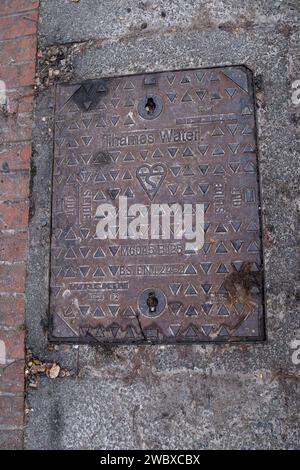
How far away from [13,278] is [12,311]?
0.16 meters

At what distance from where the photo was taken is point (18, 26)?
9.42 ft

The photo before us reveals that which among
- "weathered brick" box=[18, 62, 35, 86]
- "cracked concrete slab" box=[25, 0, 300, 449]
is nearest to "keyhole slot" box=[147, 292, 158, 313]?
"cracked concrete slab" box=[25, 0, 300, 449]

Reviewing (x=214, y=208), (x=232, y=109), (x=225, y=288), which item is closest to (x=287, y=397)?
(x=225, y=288)

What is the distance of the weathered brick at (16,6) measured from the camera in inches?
113

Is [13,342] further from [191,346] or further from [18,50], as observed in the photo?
[18,50]

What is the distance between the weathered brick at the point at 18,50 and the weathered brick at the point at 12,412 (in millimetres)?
1745

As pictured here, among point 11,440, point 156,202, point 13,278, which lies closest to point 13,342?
point 13,278

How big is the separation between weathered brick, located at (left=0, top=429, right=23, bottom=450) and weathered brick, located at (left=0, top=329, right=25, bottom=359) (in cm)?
36

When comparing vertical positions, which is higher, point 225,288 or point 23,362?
point 225,288

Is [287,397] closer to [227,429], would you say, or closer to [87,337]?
[227,429]

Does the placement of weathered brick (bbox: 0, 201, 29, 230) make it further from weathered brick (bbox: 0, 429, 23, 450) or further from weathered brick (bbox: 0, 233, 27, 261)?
weathered brick (bbox: 0, 429, 23, 450)

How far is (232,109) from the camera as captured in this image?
2594 millimetres

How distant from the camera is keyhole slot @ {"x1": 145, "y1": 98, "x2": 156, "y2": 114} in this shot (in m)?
2.67
